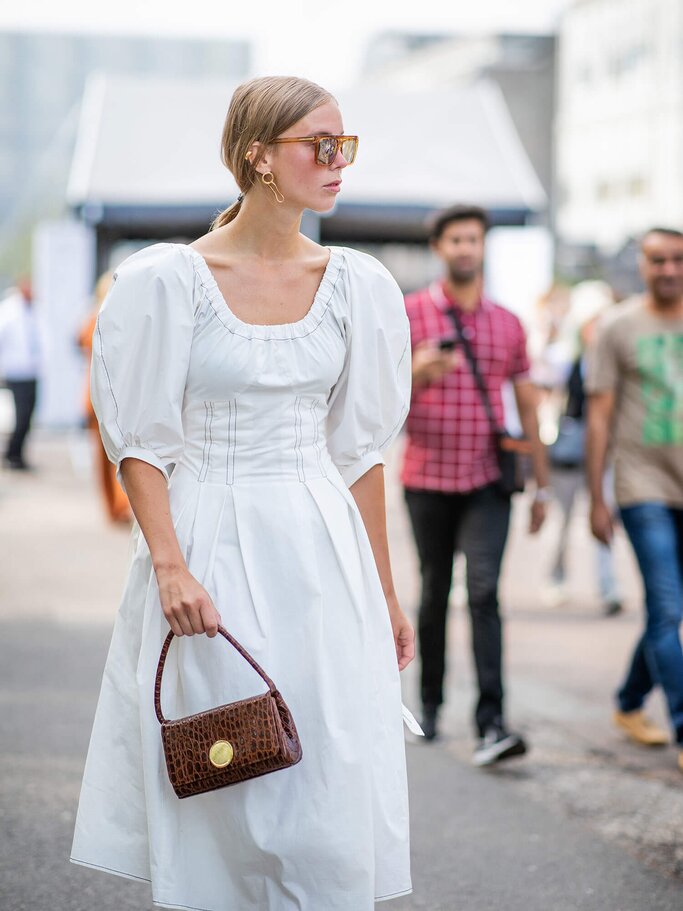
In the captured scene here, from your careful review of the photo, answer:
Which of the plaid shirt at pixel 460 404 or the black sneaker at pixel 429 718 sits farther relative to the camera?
the black sneaker at pixel 429 718

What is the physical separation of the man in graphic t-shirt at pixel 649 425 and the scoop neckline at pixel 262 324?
2648 millimetres

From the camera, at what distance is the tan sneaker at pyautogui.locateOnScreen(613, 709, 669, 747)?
17.9ft

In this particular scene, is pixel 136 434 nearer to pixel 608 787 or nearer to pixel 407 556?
pixel 608 787

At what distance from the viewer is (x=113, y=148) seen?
18.3m

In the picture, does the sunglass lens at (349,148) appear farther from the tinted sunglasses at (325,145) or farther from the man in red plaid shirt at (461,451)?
the man in red plaid shirt at (461,451)

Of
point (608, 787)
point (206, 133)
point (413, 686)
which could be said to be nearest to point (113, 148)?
point (206, 133)

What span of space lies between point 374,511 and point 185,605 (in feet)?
1.86

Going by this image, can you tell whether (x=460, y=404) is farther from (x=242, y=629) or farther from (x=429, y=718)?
(x=242, y=629)

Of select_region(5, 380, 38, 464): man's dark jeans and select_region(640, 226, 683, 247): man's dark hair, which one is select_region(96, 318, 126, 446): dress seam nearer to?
select_region(640, 226, 683, 247): man's dark hair

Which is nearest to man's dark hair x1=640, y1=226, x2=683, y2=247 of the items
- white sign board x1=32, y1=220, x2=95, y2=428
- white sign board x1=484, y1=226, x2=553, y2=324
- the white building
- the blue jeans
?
the blue jeans

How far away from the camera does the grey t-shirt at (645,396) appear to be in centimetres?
526

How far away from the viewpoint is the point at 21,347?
16234mm

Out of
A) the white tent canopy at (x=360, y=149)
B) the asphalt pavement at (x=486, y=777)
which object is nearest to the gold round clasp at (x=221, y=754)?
the asphalt pavement at (x=486, y=777)

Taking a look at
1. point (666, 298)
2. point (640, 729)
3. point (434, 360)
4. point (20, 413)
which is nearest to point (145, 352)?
point (434, 360)
